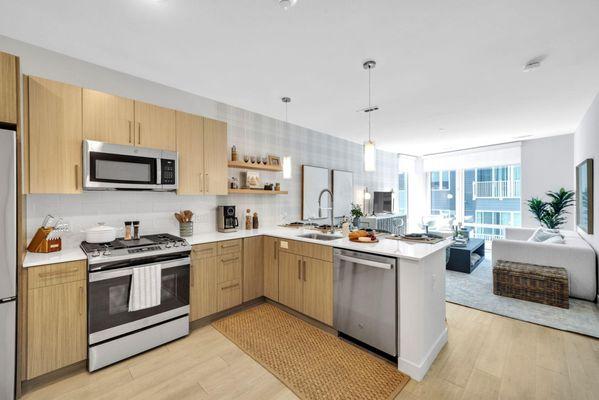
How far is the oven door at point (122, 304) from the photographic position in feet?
6.46

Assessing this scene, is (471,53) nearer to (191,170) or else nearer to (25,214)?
(191,170)

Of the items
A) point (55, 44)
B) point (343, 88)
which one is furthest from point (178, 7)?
point (343, 88)

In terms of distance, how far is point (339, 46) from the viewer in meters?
2.17

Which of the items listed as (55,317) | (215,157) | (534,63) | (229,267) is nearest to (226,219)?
(229,267)

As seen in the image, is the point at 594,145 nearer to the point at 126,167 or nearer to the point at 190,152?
the point at 190,152

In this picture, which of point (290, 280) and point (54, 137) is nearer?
point (54, 137)

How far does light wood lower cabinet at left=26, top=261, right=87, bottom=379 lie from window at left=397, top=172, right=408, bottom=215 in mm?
7503

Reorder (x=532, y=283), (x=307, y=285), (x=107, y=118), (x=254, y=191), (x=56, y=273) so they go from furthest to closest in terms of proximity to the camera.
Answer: (x=254, y=191), (x=532, y=283), (x=307, y=285), (x=107, y=118), (x=56, y=273)

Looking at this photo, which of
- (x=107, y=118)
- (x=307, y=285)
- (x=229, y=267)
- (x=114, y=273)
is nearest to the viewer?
(x=114, y=273)

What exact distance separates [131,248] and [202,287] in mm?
791

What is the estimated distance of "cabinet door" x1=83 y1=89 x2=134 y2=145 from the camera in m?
2.20

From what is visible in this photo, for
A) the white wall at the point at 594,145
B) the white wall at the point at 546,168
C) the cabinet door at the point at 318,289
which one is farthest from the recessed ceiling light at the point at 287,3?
the white wall at the point at 546,168

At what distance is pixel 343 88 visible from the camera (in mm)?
3023

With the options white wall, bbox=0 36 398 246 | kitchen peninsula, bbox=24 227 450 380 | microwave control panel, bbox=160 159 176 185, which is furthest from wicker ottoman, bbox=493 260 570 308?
microwave control panel, bbox=160 159 176 185
